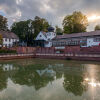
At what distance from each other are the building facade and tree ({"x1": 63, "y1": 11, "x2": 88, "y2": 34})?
31.7ft

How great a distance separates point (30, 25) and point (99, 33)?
97.0 feet

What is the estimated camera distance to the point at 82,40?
28.0m

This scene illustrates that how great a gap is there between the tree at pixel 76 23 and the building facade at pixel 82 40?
967 centimetres

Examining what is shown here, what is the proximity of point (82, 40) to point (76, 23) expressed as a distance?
41.2ft

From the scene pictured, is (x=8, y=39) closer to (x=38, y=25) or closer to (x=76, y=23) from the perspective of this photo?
(x=38, y=25)

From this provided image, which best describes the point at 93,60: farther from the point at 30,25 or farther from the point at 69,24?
the point at 30,25

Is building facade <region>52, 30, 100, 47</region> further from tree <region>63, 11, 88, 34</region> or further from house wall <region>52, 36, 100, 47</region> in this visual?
tree <region>63, 11, 88, 34</region>

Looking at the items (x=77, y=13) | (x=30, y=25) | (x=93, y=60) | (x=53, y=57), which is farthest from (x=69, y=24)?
(x=93, y=60)

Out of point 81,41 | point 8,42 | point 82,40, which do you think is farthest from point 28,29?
point 82,40

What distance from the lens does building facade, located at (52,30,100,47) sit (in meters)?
25.8

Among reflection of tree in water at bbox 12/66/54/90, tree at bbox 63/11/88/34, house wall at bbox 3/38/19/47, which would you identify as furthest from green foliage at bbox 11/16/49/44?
reflection of tree in water at bbox 12/66/54/90

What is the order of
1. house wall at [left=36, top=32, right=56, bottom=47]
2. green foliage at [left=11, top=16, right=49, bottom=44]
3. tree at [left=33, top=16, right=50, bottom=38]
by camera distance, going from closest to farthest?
house wall at [left=36, top=32, right=56, bottom=47] < tree at [left=33, top=16, right=50, bottom=38] < green foliage at [left=11, top=16, right=49, bottom=44]

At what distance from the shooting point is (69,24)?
41.0 m

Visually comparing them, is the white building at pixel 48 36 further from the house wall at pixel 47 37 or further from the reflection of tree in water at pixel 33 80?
the reflection of tree in water at pixel 33 80
